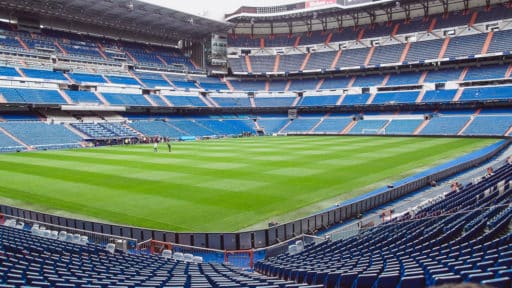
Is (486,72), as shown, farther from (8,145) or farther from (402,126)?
(8,145)

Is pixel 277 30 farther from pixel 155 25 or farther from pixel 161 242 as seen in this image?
pixel 161 242

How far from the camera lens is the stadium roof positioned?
61.4 metres

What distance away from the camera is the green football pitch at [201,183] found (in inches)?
760

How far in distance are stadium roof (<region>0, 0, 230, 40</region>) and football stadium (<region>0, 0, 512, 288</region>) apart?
1.46ft

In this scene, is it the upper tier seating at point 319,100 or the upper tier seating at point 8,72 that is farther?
the upper tier seating at point 319,100

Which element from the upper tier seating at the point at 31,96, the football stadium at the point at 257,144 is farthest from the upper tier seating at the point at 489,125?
the upper tier seating at the point at 31,96

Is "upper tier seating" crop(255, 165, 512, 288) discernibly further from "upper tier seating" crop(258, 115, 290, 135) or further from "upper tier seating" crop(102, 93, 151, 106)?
"upper tier seating" crop(258, 115, 290, 135)

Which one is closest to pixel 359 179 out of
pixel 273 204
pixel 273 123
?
pixel 273 204

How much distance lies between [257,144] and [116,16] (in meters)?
35.6

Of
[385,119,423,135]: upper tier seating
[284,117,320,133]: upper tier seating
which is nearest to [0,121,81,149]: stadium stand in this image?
[284,117,320,133]: upper tier seating

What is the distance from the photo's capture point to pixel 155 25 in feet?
245

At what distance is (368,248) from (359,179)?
15.7 meters

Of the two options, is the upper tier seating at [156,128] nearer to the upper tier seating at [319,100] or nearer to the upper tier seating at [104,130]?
the upper tier seating at [104,130]

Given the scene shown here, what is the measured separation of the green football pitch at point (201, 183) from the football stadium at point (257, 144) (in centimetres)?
17
